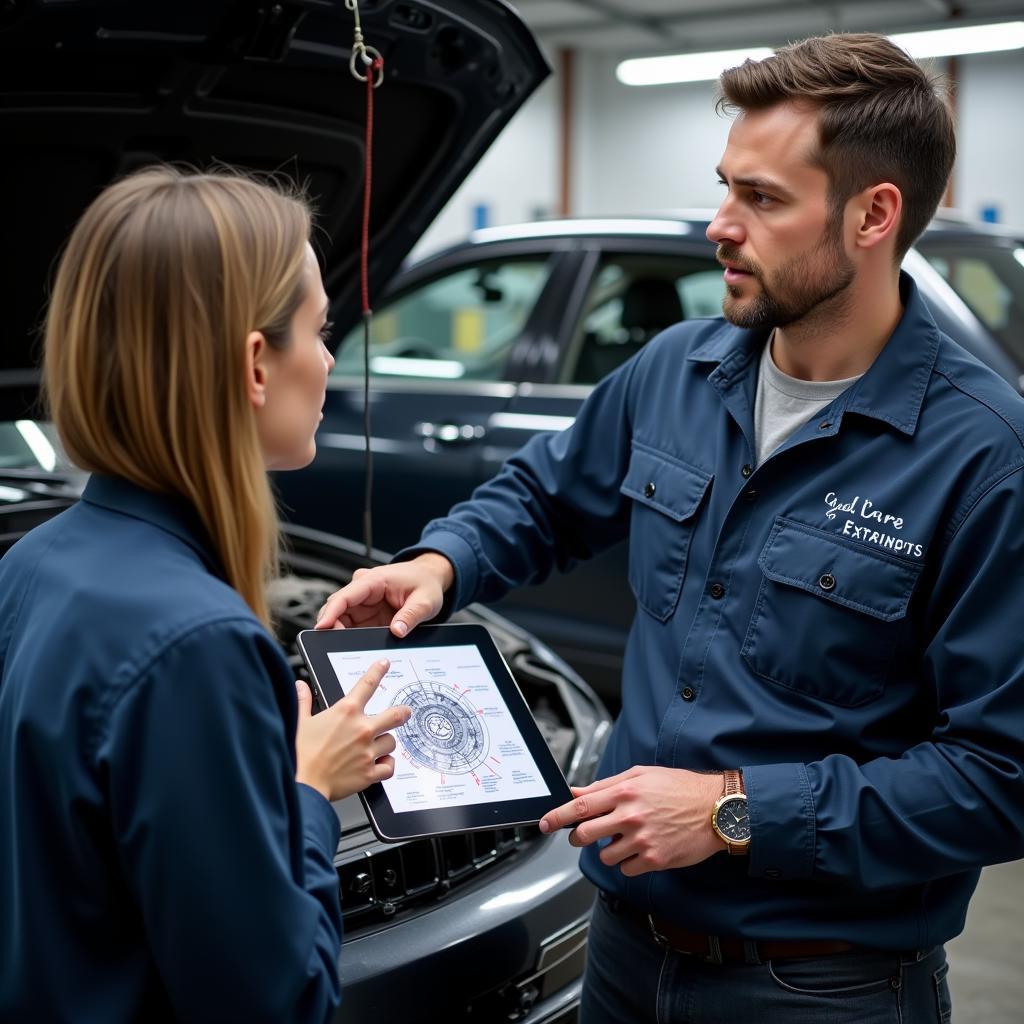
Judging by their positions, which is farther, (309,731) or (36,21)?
(36,21)

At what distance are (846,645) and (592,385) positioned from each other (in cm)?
258

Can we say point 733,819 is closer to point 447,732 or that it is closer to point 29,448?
point 447,732

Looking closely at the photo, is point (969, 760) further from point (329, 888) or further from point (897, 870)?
point (329, 888)

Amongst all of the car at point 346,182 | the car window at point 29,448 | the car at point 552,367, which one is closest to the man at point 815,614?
the car at point 346,182

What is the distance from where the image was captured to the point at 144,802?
3.02 feet

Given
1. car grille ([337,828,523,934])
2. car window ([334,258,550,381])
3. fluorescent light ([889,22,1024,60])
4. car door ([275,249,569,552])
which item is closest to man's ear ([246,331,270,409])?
car grille ([337,828,523,934])

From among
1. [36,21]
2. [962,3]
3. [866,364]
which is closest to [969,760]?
[866,364]

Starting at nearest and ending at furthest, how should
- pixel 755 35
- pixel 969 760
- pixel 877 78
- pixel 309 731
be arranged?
1. pixel 309 731
2. pixel 969 760
3. pixel 877 78
4. pixel 755 35

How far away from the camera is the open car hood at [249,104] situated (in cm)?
186

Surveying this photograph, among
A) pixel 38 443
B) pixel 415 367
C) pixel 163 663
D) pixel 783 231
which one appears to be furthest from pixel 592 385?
pixel 163 663

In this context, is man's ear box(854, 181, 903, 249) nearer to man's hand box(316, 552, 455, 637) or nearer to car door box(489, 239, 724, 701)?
man's hand box(316, 552, 455, 637)

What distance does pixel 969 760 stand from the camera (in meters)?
1.33

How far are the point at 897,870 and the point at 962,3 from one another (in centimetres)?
1135

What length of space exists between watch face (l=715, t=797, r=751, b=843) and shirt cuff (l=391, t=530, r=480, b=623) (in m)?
0.48
